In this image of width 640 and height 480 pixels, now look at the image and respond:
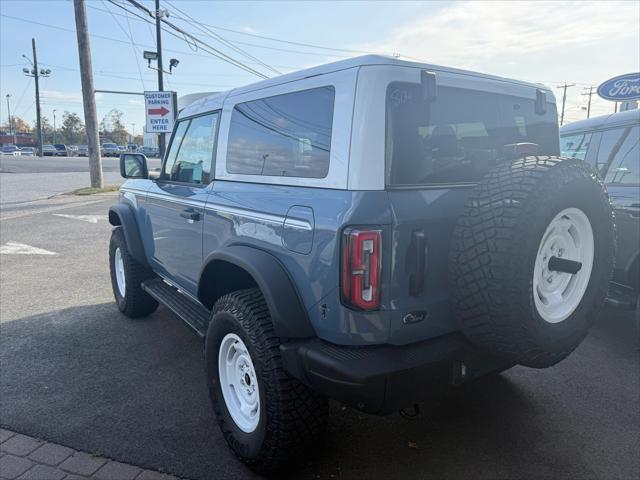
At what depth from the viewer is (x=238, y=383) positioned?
2842 mm

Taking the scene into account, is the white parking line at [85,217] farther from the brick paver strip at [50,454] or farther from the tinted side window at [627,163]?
the tinted side window at [627,163]

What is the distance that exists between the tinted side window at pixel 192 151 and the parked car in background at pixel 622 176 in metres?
3.58

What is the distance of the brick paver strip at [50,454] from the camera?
2.66 metres

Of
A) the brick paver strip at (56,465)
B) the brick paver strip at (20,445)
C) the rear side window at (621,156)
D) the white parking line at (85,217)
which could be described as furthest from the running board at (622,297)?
the white parking line at (85,217)

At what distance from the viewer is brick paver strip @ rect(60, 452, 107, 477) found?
2.57 metres

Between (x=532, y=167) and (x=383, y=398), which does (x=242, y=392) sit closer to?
(x=383, y=398)

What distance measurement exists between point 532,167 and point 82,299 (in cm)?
501

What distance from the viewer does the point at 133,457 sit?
2.69 meters

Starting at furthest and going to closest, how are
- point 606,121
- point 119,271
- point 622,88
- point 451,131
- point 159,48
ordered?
point 159,48
point 622,88
point 119,271
point 606,121
point 451,131

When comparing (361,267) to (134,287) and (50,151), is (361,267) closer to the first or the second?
(134,287)

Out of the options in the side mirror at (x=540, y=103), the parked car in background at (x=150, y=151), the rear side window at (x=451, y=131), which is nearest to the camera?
the rear side window at (x=451, y=131)

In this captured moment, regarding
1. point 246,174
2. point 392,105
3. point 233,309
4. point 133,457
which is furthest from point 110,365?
point 392,105

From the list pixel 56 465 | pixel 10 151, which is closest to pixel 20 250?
pixel 56 465

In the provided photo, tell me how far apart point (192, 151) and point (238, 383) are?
1.83 m
